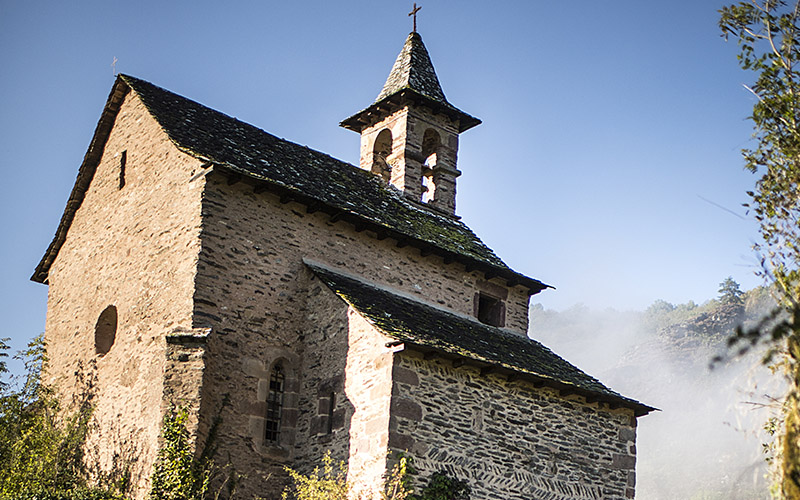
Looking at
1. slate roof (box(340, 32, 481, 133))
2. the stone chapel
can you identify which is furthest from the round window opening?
slate roof (box(340, 32, 481, 133))

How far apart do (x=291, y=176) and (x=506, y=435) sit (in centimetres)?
706

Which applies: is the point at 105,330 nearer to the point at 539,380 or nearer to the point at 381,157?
the point at 539,380

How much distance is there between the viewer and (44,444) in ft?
55.3

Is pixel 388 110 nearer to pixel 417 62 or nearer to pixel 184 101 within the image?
pixel 417 62

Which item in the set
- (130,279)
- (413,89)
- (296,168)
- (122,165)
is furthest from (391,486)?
(413,89)

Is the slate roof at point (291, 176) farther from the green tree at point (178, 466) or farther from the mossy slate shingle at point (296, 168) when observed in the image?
the green tree at point (178, 466)

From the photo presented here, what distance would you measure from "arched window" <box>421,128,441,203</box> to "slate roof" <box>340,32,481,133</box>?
0.77 m

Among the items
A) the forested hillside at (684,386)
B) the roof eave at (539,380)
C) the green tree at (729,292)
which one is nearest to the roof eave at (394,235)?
the roof eave at (539,380)

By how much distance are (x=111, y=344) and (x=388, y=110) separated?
415 inches

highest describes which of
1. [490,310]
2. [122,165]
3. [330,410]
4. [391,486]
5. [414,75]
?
[414,75]

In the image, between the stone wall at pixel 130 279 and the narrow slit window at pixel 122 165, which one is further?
the narrow slit window at pixel 122 165

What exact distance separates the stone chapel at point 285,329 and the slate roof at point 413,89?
439 cm

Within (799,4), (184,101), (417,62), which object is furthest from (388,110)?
(799,4)

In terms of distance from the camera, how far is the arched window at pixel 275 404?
16.2 metres
